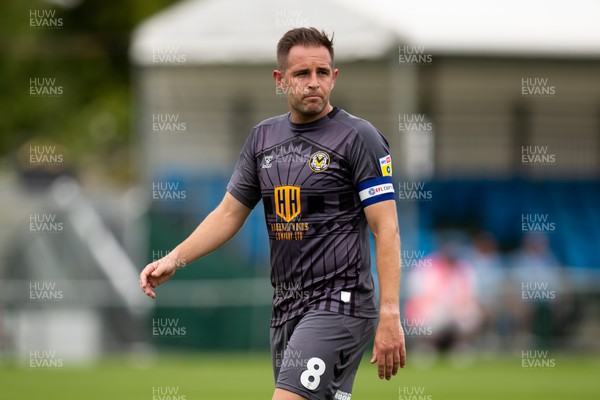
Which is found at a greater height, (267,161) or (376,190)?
(267,161)

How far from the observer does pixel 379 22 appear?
72.6 ft

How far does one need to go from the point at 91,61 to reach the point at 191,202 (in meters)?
16.8

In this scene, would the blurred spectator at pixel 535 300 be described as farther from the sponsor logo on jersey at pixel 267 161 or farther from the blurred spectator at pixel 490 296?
the sponsor logo on jersey at pixel 267 161

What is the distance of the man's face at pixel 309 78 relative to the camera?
21.3ft

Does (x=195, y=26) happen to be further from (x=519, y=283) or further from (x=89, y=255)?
(x=519, y=283)

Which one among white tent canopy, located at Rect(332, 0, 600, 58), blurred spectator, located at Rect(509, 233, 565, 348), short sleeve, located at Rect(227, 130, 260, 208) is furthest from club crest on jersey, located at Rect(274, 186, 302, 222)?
white tent canopy, located at Rect(332, 0, 600, 58)

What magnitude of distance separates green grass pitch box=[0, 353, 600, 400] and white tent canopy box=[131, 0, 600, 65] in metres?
6.54

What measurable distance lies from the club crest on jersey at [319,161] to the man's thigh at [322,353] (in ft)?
2.54

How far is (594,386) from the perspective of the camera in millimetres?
14891

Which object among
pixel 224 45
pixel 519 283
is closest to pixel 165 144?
pixel 224 45

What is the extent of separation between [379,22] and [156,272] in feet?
52.4

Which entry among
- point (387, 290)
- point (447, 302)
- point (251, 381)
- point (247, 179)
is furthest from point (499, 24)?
point (387, 290)

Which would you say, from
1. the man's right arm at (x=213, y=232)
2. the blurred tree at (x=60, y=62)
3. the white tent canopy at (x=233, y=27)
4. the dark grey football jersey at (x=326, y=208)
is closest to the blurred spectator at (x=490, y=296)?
the white tent canopy at (x=233, y=27)

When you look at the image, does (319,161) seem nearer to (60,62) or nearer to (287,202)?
(287,202)
